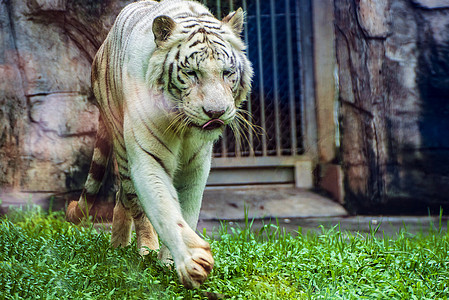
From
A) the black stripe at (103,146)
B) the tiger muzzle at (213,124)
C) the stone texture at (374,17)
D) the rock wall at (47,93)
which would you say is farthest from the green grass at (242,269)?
the stone texture at (374,17)

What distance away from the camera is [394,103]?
14.8 ft

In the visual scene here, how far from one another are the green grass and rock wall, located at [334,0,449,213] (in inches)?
48.6

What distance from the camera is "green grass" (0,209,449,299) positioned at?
229cm

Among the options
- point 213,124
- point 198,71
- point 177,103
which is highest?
point 198,71

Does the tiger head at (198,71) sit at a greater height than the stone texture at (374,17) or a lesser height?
lesser

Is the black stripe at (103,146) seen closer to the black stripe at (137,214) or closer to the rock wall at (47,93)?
A: the black stripe at (137,214)

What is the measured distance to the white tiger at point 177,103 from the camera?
224 cm

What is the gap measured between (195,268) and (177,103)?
2.51 ft

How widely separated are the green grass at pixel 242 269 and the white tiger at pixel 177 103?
0.26 meters

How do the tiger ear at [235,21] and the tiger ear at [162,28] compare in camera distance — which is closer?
the tiger ear at [162,28]

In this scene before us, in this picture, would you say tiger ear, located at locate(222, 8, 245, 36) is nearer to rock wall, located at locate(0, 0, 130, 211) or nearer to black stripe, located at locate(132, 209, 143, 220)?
black stripe, located at locate(132, 209, 143, 220)

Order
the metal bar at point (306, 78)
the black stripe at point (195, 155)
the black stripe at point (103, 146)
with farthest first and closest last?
the metal bar at point (306, 78)
the black stripe at point (103, 146)
the black stripe at point (195, 155)

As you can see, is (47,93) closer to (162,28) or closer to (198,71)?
(162,28)

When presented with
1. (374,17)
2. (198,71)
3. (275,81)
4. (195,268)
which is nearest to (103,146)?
(198,71)
